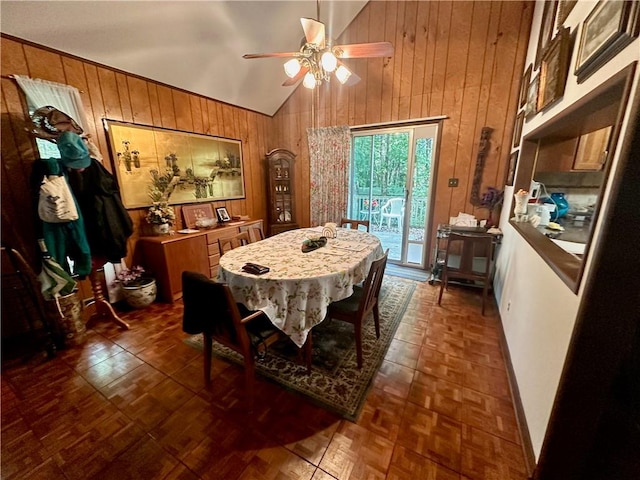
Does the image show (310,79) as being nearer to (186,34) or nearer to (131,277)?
(186,34)

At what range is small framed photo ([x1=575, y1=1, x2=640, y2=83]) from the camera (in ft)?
2.73

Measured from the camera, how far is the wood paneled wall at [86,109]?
1938 millimetres

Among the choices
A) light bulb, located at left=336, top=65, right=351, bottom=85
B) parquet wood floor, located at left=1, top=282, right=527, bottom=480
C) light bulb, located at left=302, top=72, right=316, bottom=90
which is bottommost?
parquet wood floor, located at left=1, top=282, right=527, bottom=480

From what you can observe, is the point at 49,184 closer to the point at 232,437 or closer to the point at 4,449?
the point at 4,449

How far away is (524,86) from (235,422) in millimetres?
3802

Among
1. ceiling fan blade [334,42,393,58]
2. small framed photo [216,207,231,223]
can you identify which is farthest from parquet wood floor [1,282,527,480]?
ceiling fan blade [334,42,393,58]

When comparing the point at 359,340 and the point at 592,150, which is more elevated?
the point at 592,150

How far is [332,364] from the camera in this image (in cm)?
184

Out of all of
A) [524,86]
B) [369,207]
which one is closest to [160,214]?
[369,207]

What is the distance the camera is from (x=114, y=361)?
192 centimetres

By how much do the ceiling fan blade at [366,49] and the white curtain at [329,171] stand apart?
1.80 m

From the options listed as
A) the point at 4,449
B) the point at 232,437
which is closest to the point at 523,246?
the point at 232,437

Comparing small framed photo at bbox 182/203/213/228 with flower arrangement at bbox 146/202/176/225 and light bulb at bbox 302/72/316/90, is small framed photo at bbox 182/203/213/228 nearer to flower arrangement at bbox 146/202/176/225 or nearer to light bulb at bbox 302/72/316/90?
flower arrangement at bbox 146/202/176/225

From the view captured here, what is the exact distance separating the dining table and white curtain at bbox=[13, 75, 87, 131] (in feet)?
6.15
